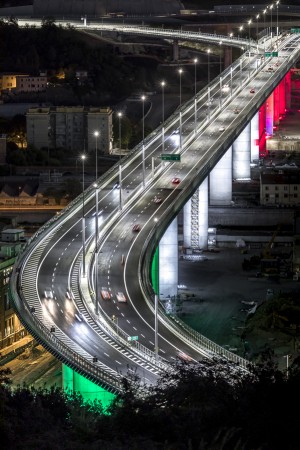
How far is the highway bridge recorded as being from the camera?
34906 mm

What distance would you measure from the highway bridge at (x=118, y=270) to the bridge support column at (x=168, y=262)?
0.83 meters

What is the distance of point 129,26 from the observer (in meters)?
99.4

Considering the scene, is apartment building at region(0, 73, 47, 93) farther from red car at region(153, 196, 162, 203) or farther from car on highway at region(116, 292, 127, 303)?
car on highway at region(116, 292, 127, 303)

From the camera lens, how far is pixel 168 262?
47.8 m

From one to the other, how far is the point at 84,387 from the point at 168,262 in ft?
46.6

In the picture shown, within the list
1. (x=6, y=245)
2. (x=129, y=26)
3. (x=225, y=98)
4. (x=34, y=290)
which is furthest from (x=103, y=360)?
(x=129, y=26)

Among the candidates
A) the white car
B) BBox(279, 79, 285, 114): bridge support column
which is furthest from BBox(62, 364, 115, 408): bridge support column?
BBox(279, 79, 285, 114): bridge support column

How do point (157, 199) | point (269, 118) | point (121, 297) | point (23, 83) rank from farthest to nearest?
point (23, 83), point (269, 118), point (157, 199), point (121, 297)

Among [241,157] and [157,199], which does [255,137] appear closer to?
[241,157]

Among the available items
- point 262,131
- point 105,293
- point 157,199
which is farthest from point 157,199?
point 262,131

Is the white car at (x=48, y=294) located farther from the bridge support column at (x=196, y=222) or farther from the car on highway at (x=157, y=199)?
the bridge support column at (x=196, y=222)

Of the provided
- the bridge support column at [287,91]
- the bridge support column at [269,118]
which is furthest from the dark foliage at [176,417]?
the bridge support column at [287,91]

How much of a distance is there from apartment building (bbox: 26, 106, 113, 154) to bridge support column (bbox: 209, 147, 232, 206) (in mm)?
13491

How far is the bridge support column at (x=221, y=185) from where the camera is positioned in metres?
61.1
